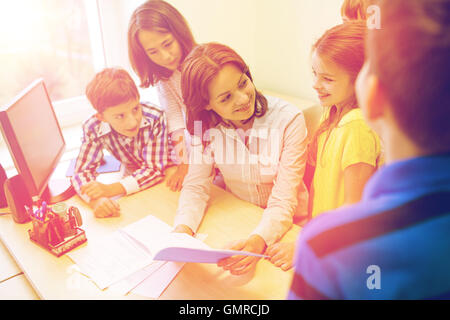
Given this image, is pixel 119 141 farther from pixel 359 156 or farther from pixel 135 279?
pixel 359 156

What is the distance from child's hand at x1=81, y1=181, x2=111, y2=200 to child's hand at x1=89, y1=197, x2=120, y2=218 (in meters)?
0.04

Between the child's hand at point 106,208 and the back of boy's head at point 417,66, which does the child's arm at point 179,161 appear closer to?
the child's hand at point 106,208

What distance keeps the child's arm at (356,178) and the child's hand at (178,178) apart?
62 cm

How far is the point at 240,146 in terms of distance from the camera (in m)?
1.24

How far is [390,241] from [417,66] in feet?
0.63

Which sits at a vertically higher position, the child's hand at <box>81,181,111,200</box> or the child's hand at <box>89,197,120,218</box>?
the child's hand at <box>81,181,111,200</box>

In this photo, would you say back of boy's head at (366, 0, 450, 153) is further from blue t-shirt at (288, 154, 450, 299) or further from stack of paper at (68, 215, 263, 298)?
stack of paper at (68, 215, 263, 298)

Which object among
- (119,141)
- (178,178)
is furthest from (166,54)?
(178,178)

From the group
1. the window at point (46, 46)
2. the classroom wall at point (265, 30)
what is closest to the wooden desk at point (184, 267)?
the window at point (46, 46)

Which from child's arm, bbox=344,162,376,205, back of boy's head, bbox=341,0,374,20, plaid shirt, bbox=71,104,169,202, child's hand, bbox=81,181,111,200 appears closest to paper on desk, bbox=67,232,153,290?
child's hand, bbox=81,181,111,200

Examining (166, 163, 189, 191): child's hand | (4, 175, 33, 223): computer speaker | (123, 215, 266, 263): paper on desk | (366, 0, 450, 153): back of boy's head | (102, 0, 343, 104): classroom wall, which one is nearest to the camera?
(366, 0, 450, 153): back of boy's head

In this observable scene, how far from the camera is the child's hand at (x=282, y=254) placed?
0.94 metres

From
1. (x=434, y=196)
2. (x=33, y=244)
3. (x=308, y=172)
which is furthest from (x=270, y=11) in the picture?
(x=434, y=196)

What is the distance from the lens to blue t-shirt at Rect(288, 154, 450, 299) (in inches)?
15.5
